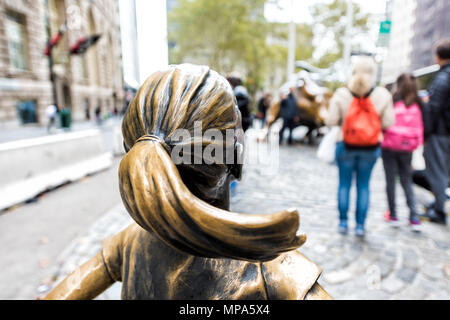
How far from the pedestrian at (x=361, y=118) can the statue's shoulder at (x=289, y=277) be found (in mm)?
2949

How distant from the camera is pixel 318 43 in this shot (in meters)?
26.5

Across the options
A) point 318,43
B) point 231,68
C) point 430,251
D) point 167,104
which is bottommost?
point 430,251

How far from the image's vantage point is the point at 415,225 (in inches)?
161

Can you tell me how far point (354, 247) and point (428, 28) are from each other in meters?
48.8

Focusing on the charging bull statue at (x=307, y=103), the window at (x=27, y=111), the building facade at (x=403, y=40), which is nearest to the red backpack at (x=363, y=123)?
the charging bull statue at (x=307, y=103)

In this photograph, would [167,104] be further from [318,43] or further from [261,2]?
[318,43]

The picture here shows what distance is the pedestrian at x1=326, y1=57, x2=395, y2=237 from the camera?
3355mm

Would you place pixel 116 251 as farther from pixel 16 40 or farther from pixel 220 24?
pixel 220 24

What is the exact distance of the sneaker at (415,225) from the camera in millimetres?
4023

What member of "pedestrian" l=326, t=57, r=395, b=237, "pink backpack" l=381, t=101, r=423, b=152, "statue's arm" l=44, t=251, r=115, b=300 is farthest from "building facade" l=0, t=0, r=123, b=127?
"statue's arm" l=44, t=251, r=115, b=300

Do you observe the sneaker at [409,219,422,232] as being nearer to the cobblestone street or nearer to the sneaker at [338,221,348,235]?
the cobblestone street

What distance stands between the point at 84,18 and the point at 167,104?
2840 centimetres

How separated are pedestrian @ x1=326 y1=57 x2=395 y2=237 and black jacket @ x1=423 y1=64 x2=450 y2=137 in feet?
3.16

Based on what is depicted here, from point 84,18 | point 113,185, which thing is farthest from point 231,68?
point 113,185
